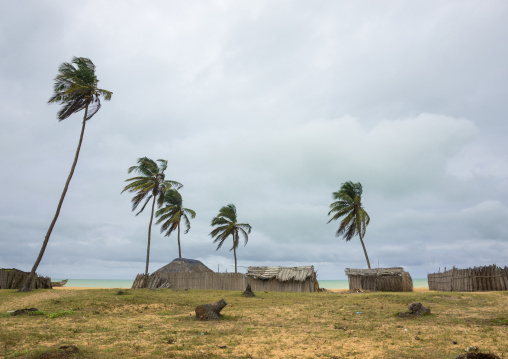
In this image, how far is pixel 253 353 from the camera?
8.95m

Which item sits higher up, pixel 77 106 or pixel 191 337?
pixel 77 106

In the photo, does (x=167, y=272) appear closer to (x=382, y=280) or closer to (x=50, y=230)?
(x=50, y=230)

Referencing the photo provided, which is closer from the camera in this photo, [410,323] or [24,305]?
[410,323]

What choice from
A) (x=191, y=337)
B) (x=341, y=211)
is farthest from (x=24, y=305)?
(x=341, y=211)

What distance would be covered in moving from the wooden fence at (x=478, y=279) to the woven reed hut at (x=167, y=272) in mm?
21694

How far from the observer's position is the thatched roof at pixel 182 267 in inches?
1402

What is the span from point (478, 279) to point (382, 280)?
25.5 ft

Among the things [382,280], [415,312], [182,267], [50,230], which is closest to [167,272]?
[182,267]

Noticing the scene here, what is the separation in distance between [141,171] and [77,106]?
10173 mm

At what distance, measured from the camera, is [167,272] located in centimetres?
3512

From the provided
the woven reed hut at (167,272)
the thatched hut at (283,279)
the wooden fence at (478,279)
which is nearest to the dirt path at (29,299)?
→ the woven reed hut at (167,272)

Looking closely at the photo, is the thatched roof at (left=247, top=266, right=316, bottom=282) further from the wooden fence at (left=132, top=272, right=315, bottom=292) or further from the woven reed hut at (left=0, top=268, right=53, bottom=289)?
the woven reed hut at (left=0, top=268, right=53, bottom=289)

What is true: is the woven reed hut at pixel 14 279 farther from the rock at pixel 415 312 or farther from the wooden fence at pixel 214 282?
the rock at pixel 415 312

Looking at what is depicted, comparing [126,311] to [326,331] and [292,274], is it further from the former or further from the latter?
[292,274]
